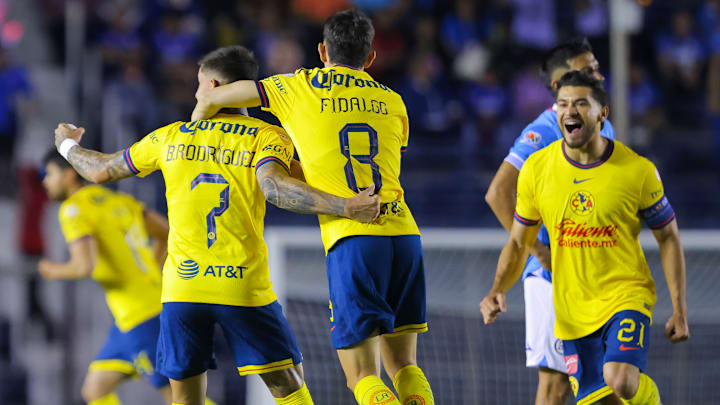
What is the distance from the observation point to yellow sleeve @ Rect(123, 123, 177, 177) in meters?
4.70

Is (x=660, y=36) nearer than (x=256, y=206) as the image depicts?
No

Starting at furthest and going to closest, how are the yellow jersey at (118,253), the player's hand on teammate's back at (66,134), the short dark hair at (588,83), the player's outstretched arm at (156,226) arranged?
the player's outstretched arm at (156,226)
the yellow jersey at (118,253)
the player's hand on teammate's back at (66,134)
the short dark hair at (588,83)

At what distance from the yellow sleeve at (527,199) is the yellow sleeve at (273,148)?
118 cm

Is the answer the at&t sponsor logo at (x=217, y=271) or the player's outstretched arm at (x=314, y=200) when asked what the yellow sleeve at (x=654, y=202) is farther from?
the at&t sponsor logo at (x=217, y=271)

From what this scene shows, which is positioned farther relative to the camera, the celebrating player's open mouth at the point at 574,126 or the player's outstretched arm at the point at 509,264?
the player's outstretched arm at the point at 509,264

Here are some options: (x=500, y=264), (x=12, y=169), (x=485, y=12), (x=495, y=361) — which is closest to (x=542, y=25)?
(x=485, y=12)

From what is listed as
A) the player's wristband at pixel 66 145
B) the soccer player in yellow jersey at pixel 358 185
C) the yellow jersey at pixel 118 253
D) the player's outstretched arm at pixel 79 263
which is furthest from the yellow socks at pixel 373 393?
the player's outstretched arm at pixel 79 263

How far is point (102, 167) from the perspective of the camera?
187 inches

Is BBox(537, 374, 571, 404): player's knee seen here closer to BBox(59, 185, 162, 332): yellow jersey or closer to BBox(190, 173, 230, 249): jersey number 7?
BBox(190, 173, 230, 249): jersey number 7

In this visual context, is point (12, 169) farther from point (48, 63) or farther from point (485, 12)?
point (485, 12)

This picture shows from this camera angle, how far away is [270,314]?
4664mm

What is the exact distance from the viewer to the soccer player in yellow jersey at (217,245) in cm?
457

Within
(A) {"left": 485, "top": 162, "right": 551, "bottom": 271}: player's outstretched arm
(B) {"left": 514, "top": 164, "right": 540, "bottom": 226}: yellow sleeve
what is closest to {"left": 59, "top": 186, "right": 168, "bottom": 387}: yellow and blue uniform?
(A) {"left": 485, "top": 162, "right": 551, "bottom": 271}: player's outstretched arm

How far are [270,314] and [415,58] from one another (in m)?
8.22
